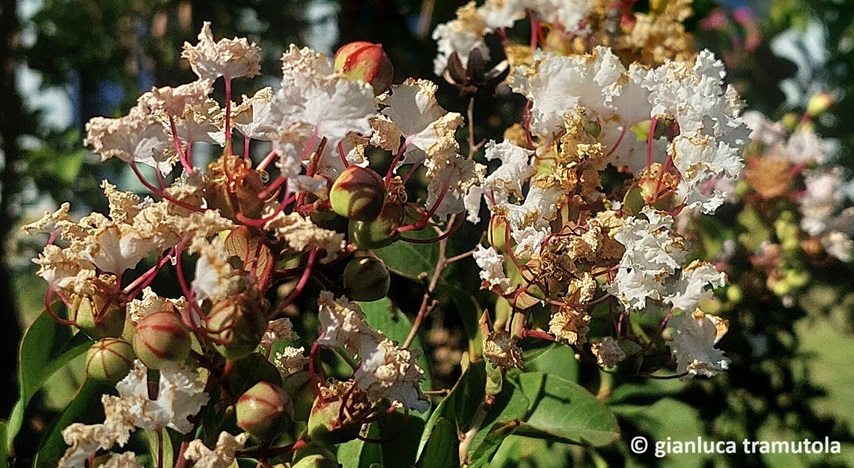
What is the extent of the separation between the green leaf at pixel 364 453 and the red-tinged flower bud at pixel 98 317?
16 centimetres

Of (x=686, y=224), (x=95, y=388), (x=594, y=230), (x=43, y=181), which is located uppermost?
(x=594, y=230)

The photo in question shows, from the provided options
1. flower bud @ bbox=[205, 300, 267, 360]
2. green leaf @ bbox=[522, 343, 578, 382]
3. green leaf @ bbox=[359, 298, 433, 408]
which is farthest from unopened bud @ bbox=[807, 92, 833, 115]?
flower bud @ bbox=[205, 300, 267, 360]

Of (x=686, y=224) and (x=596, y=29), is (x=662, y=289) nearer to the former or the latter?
(x=596, y=29)

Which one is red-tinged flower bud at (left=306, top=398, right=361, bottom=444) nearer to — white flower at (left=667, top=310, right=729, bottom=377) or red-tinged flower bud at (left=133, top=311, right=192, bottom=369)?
red-tinged flower bud at (left=133, top=311, right=192, bottom=369)

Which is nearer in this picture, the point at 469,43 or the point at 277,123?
the point at 277,123

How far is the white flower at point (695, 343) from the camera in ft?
1.71

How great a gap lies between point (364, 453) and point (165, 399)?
0.49 ft

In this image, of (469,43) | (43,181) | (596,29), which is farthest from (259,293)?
(43,181)

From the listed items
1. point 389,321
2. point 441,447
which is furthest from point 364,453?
point 389,321

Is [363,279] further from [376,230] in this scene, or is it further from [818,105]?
[818,105]

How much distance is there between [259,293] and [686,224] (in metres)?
0.69

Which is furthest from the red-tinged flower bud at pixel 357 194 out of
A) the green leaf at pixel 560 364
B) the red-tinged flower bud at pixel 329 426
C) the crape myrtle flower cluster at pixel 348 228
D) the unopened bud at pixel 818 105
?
the unopened bud at pixel 818 105

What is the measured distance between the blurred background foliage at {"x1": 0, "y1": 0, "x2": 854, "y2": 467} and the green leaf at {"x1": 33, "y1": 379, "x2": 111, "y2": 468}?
0.37 m

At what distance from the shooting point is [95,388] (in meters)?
0.51
